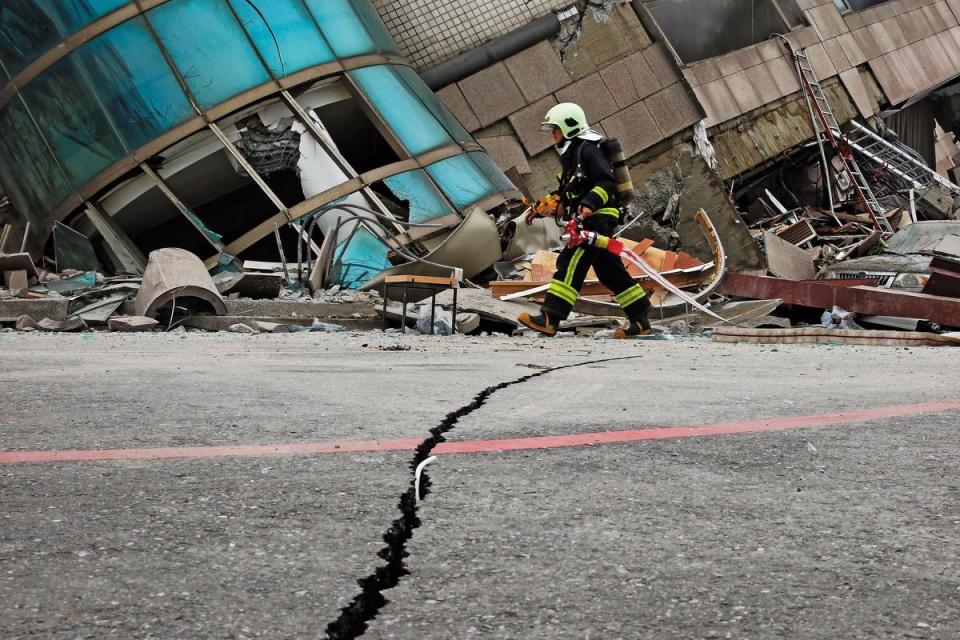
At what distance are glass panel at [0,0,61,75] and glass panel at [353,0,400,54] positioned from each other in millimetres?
3284

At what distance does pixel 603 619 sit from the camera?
154 centimetres

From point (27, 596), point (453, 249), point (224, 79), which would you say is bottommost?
point (27, 596)

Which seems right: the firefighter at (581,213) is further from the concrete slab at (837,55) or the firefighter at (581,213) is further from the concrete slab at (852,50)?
the concrete slab at (852,50)

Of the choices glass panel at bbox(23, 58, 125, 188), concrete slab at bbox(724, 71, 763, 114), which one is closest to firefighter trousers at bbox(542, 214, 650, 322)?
glass panel at bbox(23, 58, 125, 188)

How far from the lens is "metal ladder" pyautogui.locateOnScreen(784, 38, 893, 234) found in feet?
53.7

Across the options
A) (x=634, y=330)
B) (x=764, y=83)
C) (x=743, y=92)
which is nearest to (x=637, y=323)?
(x=634, y=330)

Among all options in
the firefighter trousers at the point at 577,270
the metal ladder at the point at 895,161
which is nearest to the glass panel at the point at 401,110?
the firefighter trousers at the point at 577,270

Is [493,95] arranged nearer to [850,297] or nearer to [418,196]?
[418,196]

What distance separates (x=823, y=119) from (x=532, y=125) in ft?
16.7

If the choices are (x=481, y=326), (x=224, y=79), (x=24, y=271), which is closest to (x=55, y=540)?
(x=481, y=326)

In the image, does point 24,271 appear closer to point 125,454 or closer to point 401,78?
point 401,78

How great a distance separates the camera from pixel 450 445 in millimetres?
2689

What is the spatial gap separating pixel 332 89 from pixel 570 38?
4.76 metres

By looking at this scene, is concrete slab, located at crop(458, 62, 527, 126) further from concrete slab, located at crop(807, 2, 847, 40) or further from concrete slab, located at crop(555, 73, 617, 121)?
concrete slab, located at crop(807, 2, 847, 40)
